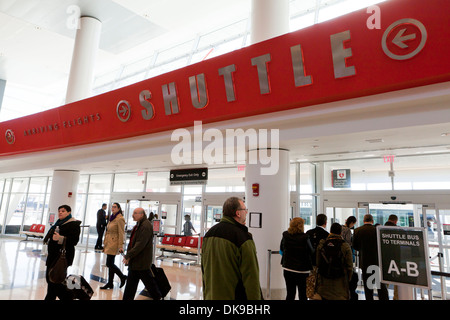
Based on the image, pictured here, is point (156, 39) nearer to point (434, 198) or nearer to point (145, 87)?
point (145, 87)

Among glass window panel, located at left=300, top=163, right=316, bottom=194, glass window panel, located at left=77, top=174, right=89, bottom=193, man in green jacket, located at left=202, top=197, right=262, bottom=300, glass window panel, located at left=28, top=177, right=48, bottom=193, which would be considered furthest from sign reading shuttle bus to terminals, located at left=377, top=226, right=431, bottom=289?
glass window panel, located at left=28, top=177, right=48, bottom=193

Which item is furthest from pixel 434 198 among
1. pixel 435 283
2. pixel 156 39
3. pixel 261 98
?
pixel 156 39

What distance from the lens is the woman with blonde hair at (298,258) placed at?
4332 mm

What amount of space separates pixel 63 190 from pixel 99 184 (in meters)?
3.34

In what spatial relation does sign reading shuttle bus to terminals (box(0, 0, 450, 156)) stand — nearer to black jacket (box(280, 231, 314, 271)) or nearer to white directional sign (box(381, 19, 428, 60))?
white directional sign (box(381, 19, 428, 60))

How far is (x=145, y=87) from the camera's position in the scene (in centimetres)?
733

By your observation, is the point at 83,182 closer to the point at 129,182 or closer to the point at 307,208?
the point at 129,182

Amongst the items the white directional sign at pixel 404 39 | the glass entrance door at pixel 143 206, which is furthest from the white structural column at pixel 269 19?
the glass entrance door at pixel 143 206

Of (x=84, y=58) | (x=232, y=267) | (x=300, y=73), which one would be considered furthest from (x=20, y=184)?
(x=232, y=267)

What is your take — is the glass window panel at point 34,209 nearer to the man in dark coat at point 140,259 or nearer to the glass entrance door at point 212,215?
the glass entrance door at point 212,215

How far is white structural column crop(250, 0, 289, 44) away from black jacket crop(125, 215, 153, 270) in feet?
14.6

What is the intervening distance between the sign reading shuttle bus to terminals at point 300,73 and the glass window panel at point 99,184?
6.89 m

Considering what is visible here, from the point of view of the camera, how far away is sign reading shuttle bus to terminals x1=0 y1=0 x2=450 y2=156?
414 cm

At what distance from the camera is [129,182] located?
13367mm
